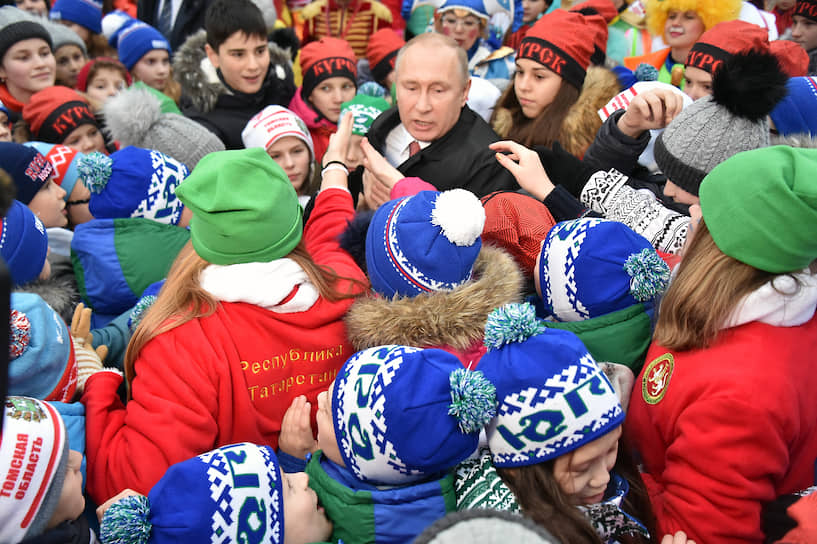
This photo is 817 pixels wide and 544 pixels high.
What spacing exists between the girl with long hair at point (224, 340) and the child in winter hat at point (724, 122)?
1280 millimetres

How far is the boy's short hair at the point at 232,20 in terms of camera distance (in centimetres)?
395

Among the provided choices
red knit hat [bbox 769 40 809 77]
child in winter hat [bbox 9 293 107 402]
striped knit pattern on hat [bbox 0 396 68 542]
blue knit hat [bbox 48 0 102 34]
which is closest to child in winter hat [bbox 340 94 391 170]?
child in winter hat [bbox 9 293 107 402]

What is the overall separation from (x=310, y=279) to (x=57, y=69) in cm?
428

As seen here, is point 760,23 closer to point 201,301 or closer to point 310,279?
point 310,279

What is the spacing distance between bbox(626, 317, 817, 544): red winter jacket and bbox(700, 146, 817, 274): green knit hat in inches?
7.0

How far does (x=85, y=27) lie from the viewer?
589cm

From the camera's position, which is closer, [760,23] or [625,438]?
[625,438]

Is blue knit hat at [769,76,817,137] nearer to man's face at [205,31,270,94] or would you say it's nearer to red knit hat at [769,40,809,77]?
red knit hat at [769,40,809,77]

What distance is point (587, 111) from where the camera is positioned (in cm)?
343

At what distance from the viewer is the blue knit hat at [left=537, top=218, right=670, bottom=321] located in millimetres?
1854

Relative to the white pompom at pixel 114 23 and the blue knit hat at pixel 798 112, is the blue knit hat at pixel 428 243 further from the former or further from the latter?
the white pompom at pixel 114 23

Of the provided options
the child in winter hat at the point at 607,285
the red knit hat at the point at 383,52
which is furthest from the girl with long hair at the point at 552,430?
the red knit hat at the point at 383,52

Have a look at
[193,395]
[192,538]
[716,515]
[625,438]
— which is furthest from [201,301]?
[716,515]

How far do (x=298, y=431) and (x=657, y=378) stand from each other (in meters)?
1.00
